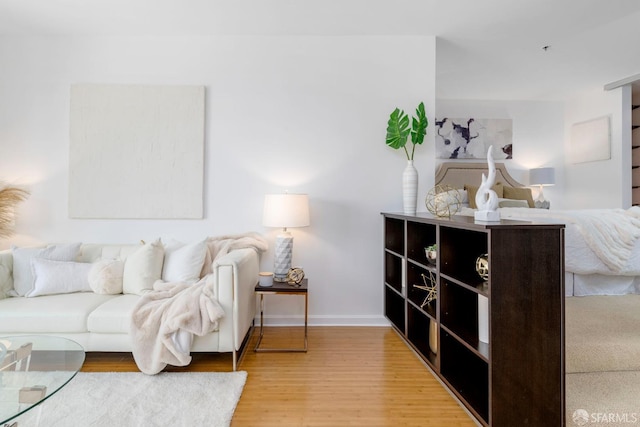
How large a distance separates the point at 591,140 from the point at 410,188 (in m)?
3.63

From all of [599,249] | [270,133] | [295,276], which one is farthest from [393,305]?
[270,133]

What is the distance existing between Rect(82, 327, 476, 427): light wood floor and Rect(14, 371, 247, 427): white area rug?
96 mm

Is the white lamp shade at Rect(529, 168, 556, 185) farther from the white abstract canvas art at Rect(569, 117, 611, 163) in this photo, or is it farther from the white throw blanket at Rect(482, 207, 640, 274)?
the white throw blanket at Rect(482, 207, 640, 274)

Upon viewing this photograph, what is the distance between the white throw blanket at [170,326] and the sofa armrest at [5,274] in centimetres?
117

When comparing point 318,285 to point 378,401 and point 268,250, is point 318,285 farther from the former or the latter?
point 378,401

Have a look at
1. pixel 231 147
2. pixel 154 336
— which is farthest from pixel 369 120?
pixel 154 336

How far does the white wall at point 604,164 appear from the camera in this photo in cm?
439

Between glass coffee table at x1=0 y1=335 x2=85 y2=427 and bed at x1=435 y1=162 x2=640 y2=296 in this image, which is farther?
bed at x1=435 y1=162 x2=640 y2=296

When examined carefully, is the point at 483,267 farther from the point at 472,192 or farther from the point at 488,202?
the point at 472,192

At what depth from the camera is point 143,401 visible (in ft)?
5.85

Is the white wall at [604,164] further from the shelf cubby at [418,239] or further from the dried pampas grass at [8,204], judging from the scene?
the dried pampas grass at [8,204]

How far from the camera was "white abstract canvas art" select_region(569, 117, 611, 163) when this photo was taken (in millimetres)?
4520

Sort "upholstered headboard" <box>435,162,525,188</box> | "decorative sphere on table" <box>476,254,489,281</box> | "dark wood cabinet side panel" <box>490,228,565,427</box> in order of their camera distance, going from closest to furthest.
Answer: "dark wood cabinet side panel" <box>490,228,565,427</box> < "decorative sphere on table" <box>476,254,489,281</box> < "upholstered headboard" <box>435,162,525,188</box>

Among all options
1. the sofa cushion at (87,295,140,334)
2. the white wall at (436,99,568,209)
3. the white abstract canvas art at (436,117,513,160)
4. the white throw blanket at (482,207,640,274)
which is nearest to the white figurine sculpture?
the white throw blanket at (482,207,640,274)
